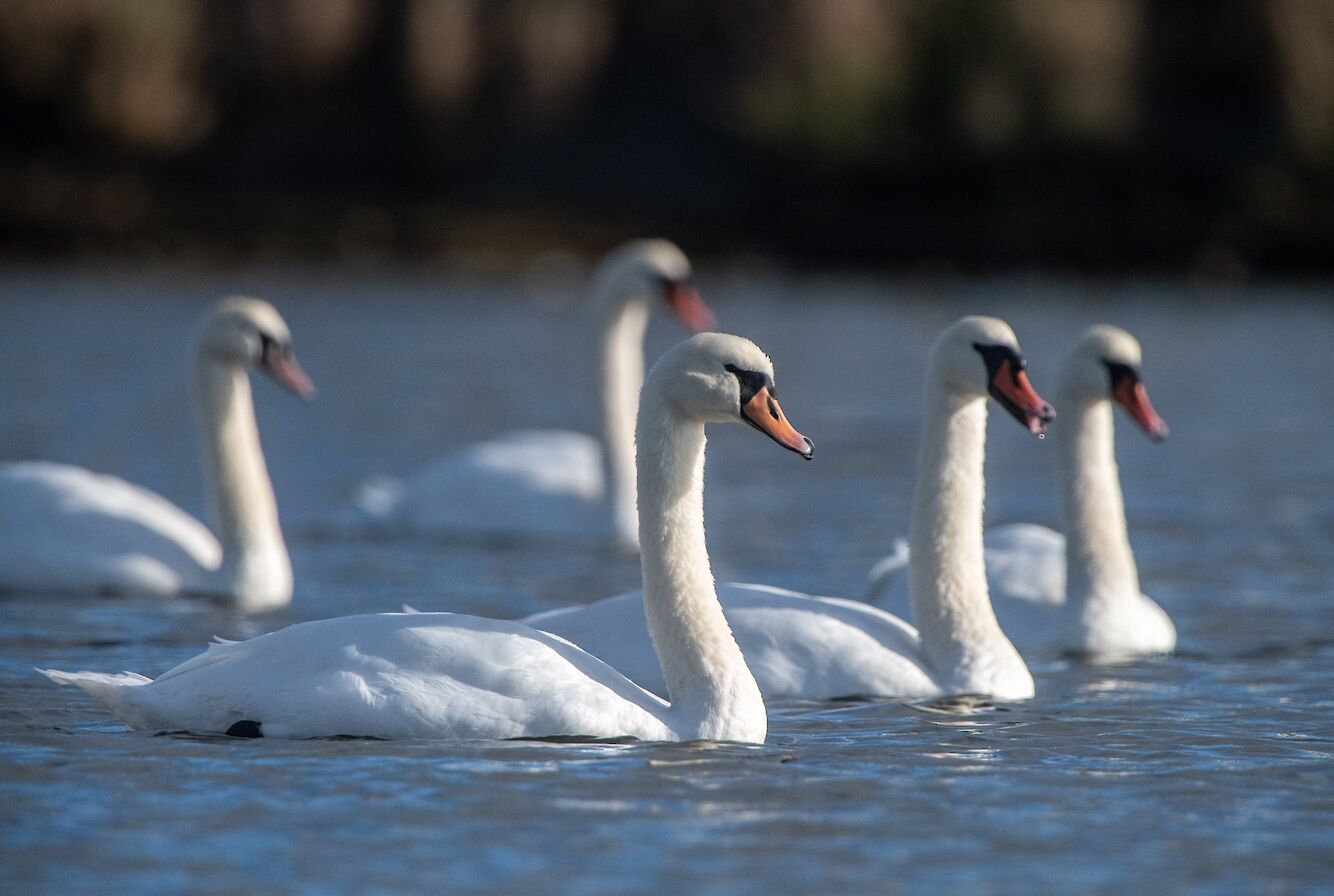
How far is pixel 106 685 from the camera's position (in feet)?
23.9

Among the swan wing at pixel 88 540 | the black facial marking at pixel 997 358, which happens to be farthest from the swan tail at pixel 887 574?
the swan wing at pixel 88 540

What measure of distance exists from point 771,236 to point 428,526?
28714mm

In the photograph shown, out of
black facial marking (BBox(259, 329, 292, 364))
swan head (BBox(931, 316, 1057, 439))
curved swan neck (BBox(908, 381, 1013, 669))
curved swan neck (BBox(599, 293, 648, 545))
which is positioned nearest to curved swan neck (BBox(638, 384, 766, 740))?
curved swan neck (BBox(908, 381, 1013, 669))

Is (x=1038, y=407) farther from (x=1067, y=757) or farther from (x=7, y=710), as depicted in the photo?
(x=7, y=710)

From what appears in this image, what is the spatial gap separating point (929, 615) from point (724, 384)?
159 cm

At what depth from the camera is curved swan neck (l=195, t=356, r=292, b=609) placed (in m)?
11.0

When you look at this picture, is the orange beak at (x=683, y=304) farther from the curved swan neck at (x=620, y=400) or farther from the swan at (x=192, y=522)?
the swan at (x=192, y=522)

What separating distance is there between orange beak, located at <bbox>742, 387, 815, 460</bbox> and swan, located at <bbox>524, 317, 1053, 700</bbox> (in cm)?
115

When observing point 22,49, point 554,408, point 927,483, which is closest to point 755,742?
point 927,483

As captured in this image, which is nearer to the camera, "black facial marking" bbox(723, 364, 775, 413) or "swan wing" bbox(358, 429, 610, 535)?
"black facial marking" bbox(723, 364, 775, 413)

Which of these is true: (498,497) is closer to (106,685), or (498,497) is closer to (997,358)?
(997,358)

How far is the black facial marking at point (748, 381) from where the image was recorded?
7.28 metres

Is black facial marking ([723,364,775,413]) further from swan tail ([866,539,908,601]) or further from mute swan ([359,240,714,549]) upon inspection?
mute swan ([359,240,714,549])

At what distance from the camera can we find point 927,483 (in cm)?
863
